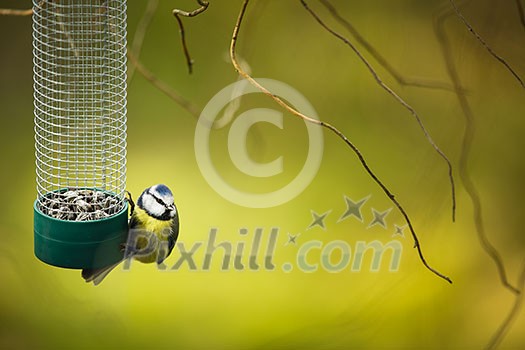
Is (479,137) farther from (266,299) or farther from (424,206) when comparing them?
(266,299)

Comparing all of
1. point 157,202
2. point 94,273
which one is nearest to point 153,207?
point 157,202

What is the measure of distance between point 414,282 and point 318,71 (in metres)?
1.51

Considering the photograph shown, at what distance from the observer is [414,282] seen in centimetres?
526

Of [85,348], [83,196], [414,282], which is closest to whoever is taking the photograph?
[83,196]

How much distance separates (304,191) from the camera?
533cm

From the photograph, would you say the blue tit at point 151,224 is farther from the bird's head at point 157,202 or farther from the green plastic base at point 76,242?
the green plastic base at point 76,242

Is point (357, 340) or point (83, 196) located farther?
point (357, 340)

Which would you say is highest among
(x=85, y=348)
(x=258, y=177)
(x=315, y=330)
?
(x=258, y=177)

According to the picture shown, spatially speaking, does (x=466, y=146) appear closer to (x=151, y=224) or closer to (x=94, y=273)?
(x=151, y=224)

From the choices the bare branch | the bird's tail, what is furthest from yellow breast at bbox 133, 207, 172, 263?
the bare branch

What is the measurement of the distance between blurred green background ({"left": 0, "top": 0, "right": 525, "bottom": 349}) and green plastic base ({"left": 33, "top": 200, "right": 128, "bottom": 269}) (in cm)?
221

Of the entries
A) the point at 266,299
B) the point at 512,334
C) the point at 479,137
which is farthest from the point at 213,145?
the point at 512,334

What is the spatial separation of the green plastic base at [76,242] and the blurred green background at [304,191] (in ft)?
7.24

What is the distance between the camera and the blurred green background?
16.4 feet
